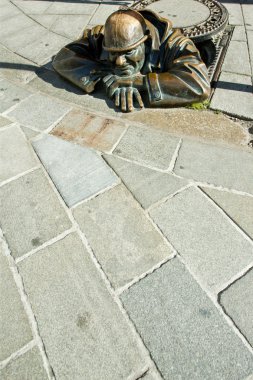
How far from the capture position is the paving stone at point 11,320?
6.52ft

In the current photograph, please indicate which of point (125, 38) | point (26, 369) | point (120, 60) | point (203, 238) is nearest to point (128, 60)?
point (120, 60)

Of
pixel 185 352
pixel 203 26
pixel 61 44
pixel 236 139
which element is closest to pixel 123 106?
pixel 236 139

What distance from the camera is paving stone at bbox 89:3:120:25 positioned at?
17.5ft

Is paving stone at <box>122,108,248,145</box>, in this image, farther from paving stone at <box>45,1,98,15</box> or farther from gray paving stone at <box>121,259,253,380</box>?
paving stone at <box>45,1,98,15</box>

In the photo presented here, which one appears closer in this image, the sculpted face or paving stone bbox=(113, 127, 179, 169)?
paving stone bbox=(113, 127, 179, 169)

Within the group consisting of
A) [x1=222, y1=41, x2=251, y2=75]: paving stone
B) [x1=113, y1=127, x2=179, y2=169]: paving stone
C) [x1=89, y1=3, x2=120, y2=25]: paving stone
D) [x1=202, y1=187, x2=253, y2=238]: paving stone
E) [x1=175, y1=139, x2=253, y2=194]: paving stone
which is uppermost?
[x1=89, y1=3, x2=120, y2=25]: paving stone

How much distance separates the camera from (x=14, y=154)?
320cm

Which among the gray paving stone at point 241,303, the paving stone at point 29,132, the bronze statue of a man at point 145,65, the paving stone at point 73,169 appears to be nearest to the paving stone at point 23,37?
the bronze statue of a man at point 145,65

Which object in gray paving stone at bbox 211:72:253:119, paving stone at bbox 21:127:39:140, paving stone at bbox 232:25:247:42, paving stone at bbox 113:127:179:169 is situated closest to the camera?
paving stone at bbox 113:127:179:169

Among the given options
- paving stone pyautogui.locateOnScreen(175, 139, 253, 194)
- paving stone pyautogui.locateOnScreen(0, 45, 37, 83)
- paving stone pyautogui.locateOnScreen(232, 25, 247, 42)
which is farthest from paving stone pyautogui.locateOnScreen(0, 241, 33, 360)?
paving stone pyautogui.locateOnScreen(232, 25, 247, 42)

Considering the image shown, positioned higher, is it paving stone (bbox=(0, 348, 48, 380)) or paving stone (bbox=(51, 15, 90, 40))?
paving stone (bbox=(51, 15, 90, 40))

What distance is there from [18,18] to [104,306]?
17.9ft

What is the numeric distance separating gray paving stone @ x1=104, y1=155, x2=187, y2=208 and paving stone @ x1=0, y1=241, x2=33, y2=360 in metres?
1.19

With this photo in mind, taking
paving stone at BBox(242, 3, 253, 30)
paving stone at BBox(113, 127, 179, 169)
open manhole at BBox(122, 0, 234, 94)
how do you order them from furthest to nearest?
1. paving stone at BBox(242, 3, 253, 30)
2. open manhole at BBox(122, 0, 234, 94)
3. paving stone at BBox(113, 127, 179, 169)
